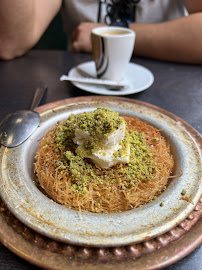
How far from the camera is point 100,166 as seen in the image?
56 cm

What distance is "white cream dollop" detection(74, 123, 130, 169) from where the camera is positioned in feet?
1.78

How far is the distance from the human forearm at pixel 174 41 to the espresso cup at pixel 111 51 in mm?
312

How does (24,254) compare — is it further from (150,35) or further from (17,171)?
(150,35)

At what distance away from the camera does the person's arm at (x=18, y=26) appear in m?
1.26

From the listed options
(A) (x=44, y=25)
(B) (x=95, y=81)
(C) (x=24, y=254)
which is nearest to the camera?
(C) (x=24, y=254)

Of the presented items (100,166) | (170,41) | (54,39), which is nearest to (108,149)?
(100,166)

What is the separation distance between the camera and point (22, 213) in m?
0.41

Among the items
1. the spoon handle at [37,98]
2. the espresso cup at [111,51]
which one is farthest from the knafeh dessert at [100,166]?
the espresso cup at [111,51]

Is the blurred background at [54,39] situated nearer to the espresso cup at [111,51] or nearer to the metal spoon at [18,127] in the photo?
the espresso cup at [111,51]

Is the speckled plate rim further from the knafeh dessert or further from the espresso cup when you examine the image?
the espresso cup

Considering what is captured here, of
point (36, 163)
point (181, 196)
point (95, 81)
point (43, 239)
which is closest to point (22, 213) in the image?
point (43, 239)

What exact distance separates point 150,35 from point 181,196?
115cm

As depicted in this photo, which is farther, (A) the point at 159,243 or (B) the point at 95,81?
(B) the point at 95,81

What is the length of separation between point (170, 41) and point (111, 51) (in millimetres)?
521
